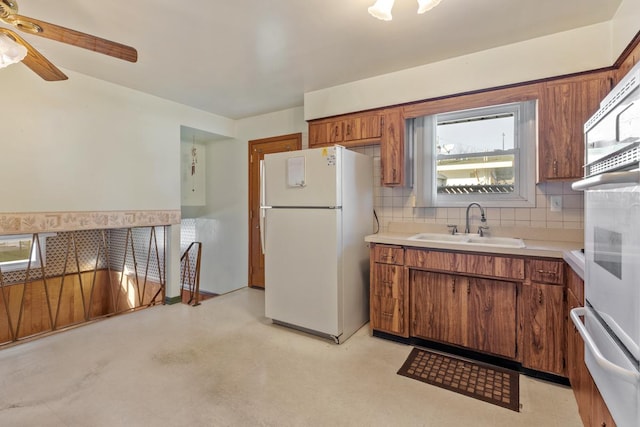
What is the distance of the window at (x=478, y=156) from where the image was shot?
8.43 feet

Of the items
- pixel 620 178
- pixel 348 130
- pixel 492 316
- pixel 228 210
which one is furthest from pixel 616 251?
pixel 228 210

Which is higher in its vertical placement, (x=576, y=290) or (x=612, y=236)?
(x=612, y=236)

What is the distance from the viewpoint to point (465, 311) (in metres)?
2.30

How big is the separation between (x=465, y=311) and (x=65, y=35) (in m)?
3.06

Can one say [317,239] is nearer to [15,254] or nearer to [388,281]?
[388,281]

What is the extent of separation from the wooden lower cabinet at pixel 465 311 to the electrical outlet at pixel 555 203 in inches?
32.2

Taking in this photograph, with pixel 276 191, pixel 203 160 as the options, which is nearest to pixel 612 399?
pixel 276 191

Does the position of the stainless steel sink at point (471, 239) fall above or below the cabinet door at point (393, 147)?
below

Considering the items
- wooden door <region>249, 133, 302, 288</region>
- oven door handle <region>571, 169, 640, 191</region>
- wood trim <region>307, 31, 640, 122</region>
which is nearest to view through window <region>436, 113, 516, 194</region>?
wood trim <region>307, 31, 640, 122</region>

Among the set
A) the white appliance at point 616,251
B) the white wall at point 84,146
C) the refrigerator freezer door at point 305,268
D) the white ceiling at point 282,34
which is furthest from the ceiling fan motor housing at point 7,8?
the white appliance at point 616,251

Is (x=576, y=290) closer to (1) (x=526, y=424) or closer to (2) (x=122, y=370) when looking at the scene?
(1) (x=526, y=424)

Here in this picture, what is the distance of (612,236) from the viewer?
101 cm

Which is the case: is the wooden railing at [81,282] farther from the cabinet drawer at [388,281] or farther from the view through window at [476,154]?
the view through window at [476,154]

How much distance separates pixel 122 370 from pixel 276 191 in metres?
1.83
